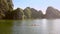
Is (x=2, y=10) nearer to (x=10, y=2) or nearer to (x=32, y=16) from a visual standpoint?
(x=10, y=2)

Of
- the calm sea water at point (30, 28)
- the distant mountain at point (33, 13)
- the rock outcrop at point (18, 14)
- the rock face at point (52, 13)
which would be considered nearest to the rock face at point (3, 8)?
the rock outcrop at point (18, 14)

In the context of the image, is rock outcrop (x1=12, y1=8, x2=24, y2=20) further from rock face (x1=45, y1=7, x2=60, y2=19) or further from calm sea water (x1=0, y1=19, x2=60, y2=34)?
rock face (x1=45, y1=7, x2=60, y2=19)

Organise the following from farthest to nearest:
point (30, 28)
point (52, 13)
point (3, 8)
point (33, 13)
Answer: point (52, 13)
point (33, 13)
point (3, 8)
point (30, 28)

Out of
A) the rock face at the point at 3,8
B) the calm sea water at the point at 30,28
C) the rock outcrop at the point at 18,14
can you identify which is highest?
the rock face at the point at 3,8

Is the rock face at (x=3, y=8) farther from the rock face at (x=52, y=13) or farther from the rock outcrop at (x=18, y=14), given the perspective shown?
the rock face at (x=52, y=13)

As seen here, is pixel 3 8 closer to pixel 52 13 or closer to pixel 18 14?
pixel 18 14

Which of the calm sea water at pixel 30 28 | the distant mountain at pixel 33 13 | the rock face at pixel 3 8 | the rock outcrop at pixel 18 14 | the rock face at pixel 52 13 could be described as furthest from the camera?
the rock face at pixel 52 13

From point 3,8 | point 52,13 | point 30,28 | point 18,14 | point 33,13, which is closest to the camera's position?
point 30,28

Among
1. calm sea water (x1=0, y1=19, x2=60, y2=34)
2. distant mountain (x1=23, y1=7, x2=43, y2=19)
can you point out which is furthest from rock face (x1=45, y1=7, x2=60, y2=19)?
calm sea water (x1=0, y1=19, x2=60, y2=34)

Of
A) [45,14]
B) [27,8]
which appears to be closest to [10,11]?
[27,8]

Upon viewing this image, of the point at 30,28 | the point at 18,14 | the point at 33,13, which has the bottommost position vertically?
the point at 30,28

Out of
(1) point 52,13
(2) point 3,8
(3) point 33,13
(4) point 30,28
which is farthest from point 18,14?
(1) point 52,13

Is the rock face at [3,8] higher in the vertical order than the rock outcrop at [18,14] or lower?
higher

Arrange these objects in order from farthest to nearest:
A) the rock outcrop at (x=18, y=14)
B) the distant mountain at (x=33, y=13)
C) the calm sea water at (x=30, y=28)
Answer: the distant mountain at (x=33, y=13) → the rock outcrop at (x=18, y=14) → the calm sea water at (x=30, y=28)
